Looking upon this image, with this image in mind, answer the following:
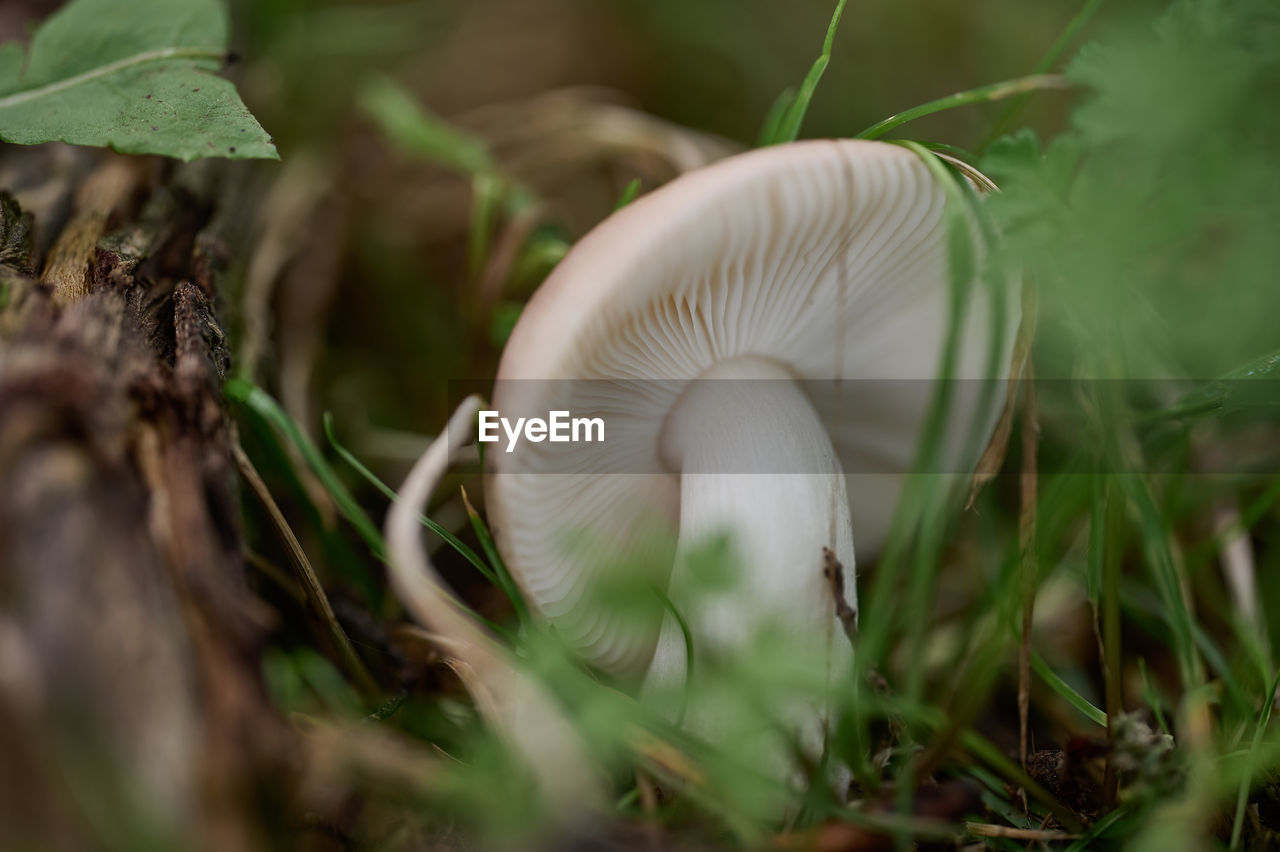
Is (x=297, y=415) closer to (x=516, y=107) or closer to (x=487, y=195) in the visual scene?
(x=487, y=195)

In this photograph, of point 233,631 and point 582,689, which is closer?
point 233,631

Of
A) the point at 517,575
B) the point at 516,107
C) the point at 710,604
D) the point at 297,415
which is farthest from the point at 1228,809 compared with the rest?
the point at 516,107

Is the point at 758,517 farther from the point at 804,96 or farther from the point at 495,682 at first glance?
the point at 804,96

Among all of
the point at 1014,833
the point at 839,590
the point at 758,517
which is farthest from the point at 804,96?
the point at 1014,833

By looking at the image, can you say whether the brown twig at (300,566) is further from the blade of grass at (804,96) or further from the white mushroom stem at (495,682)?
the blade of grass at (804,96)

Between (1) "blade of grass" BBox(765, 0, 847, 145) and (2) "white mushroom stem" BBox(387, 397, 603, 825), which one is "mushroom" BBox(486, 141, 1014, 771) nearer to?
(2) "white mushroom stem" BBox(387, 397, 603, 825)

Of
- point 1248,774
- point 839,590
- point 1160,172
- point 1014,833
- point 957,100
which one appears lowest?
point 1014,833
